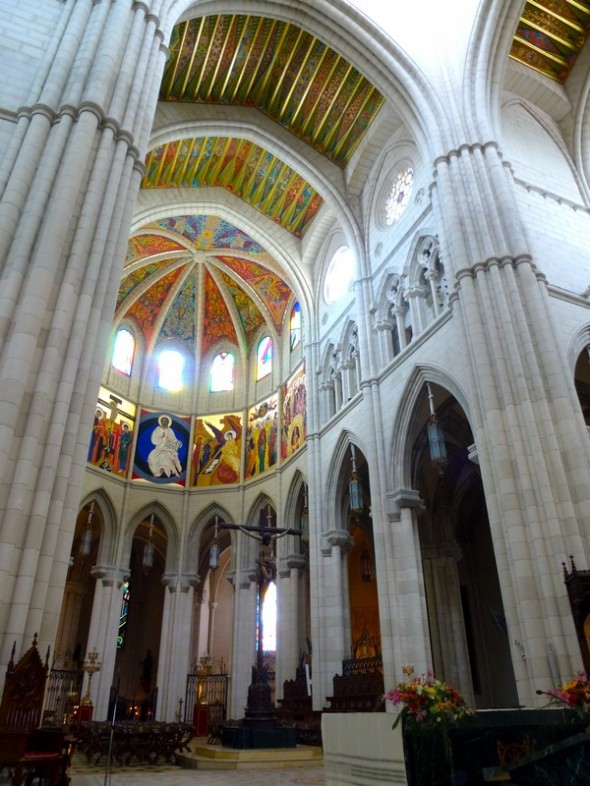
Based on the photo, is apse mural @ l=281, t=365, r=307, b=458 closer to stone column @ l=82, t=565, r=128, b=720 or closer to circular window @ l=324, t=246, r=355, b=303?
circular window @ l=324, t=246, r=355, b=303

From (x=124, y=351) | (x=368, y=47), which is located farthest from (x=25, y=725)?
(x=124, y=351)

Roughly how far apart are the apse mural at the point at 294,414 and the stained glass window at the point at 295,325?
162cm

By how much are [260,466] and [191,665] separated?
8828mm

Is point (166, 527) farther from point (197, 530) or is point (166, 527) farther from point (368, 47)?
point (368, 47)

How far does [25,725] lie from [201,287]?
2016cm

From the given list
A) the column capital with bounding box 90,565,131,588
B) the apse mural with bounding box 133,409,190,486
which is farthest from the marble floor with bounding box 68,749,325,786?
the apse mural with bounding box 133,409,190,486

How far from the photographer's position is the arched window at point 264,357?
24359 mm

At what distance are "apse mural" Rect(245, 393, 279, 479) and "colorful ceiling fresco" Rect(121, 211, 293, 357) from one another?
3.12m

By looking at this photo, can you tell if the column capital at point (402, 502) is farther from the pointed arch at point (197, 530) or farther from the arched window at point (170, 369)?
the arched window at point (170, 369)

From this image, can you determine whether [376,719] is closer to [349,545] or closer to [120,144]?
[120,144]

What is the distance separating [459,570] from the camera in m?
19.7

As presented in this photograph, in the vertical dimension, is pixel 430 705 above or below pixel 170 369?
below

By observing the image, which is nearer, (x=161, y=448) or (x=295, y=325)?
(x=295, y=325)

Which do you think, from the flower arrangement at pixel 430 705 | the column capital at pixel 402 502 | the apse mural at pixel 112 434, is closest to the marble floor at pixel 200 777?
the flower arrangement at pixel 430 705
